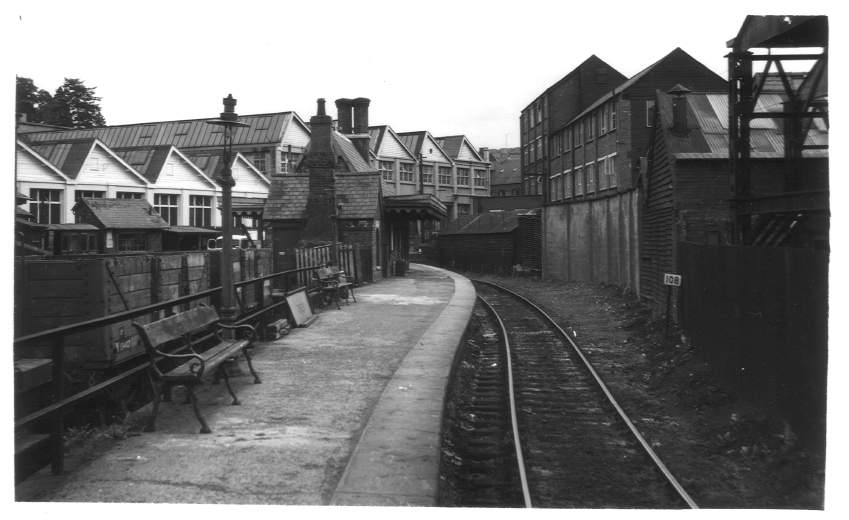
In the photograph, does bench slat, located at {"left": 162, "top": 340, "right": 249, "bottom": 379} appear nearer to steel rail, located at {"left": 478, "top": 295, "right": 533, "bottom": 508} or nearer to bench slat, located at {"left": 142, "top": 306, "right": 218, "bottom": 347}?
bench slat, located at {"left": 142, "top": 306, "right": 218, "bottom": 347}

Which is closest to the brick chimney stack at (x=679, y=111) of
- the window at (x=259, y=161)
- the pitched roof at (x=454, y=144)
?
the window at (x=259, y=161)

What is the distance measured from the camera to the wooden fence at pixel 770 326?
545cm

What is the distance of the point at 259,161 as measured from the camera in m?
40.2

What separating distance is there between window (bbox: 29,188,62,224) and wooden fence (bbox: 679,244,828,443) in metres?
11.9

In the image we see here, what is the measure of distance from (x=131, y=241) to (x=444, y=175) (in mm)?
47254

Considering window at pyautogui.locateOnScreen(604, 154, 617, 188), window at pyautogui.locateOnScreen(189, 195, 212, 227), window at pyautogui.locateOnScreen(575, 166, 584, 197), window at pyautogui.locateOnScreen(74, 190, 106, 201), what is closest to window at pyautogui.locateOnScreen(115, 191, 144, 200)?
window at pyautogui.locateOnScreen(74, 190, 106, 201)

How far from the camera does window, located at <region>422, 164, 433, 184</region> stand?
66.5 meters

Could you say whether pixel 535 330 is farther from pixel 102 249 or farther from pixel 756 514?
pixel 102 249

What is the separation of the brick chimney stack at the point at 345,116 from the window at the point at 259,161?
6.60 meters

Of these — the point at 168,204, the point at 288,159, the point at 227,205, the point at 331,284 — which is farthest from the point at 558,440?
the point at 288,159

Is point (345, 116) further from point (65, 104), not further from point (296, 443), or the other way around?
point (296, 443)

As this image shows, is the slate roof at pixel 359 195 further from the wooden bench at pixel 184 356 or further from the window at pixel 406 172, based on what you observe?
the window at pixel 406 172

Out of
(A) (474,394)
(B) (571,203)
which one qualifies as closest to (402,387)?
(A) (474,394)

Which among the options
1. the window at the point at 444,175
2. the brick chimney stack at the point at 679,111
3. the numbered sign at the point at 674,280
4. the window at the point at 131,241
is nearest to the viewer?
the numbered sign at the point at 674,280
